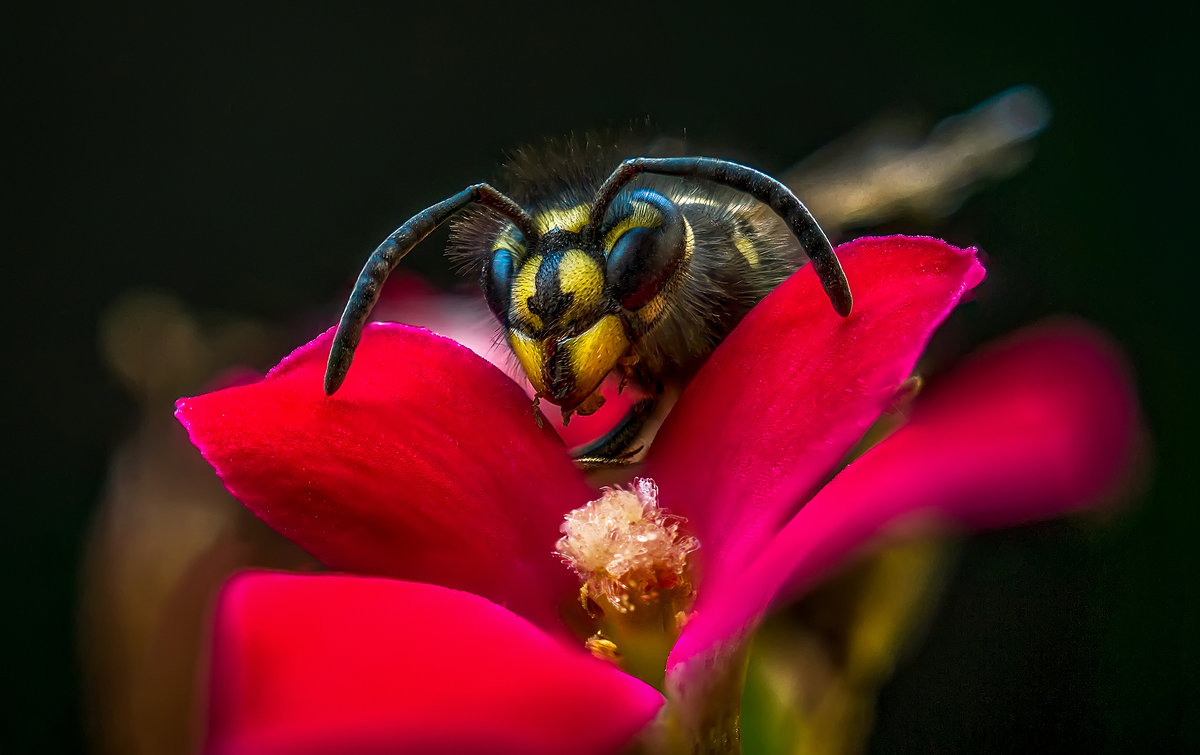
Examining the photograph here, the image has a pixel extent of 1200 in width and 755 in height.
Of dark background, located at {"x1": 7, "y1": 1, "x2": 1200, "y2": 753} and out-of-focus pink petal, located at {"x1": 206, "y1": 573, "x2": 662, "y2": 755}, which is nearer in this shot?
out-of-focus pink petal, located at {"x1": 206, "y1": 573, "x2": 662, "y2": 755}

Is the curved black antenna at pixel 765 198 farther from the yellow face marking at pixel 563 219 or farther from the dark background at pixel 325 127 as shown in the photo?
the dark background at pixel 325 127

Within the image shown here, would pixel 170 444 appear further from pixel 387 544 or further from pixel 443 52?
pixel 443 52

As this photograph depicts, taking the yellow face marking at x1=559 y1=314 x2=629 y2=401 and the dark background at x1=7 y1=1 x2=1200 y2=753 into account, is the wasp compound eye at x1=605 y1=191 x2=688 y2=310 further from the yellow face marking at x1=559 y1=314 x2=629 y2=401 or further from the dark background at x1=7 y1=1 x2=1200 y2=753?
the dark background at x1=7 y1=1 x2=1200 y2=753

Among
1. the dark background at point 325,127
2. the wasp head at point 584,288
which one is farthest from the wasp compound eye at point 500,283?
the dark background at point 325,127

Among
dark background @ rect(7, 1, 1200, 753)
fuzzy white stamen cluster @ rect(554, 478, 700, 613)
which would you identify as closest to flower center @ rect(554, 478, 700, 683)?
Answer: fuzzy white stamen cluster @ rect(554, 478, 700, 613)

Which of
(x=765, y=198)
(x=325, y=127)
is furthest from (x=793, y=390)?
(x=325, y=127)

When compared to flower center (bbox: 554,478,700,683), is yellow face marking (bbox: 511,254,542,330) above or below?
above
